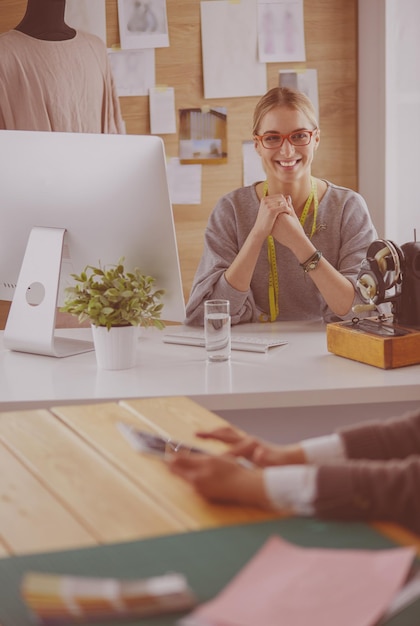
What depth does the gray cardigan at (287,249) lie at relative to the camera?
9.14ft

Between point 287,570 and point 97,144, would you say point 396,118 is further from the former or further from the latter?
point 287,570

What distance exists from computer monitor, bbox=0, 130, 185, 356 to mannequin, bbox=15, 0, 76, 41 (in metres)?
1.09

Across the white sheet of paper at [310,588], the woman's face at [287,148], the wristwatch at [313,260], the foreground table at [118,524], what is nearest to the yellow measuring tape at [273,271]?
the woman's face at [287,148]

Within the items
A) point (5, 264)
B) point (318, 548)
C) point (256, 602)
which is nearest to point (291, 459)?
point (318, 548)

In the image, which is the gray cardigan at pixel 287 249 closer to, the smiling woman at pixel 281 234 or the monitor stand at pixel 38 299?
the smiling woman at pixel 281 234

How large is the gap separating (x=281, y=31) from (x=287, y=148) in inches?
56.4

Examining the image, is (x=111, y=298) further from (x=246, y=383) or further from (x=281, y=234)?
(x=281, y=234)

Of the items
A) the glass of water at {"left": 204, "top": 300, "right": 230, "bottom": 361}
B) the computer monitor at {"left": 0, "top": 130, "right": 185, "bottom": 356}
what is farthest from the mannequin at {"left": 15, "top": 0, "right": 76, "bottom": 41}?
the glass of water at {"left": 204, "top": 300, "right": 230, "bottom": 361}


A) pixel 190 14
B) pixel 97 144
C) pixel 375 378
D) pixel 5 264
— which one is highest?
pixel 190 14

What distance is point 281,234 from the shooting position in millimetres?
2607

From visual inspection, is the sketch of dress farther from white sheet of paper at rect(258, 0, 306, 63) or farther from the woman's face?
the woman's face

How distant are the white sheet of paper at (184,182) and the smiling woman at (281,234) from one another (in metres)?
1.12

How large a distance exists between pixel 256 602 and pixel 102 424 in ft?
2.20

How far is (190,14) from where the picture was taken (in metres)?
3.91
